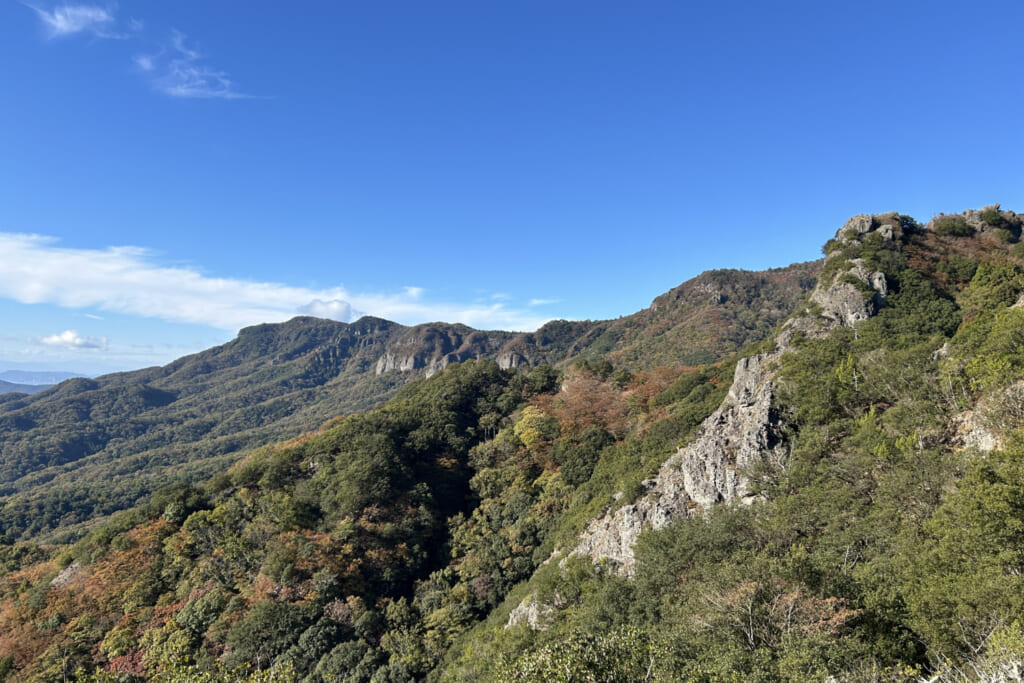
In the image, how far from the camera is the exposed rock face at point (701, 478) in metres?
39.9

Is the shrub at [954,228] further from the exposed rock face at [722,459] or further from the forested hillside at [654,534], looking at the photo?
the exposed rock face at [722,459]

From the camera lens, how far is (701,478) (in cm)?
4159

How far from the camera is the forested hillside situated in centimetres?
1958

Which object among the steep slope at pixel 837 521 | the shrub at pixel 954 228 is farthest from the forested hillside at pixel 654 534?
the shrub at pixel 954 228

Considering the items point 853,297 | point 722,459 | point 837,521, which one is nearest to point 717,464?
point 722,459

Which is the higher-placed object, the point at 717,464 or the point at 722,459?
the point at 722,459

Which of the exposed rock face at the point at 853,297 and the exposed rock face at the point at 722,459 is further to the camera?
the exposed rock face at the point at 853,297

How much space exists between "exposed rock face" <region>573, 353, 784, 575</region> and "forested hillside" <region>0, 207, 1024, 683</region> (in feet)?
0.83

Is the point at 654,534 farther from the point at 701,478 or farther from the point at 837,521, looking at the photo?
the point at 837,521

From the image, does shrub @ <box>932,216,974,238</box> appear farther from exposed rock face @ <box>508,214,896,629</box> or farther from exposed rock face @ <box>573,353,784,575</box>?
exposed rock face @ <box>573,353,784,575</box>

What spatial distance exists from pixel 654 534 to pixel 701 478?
25.8ft

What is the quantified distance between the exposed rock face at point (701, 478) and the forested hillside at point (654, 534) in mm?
253

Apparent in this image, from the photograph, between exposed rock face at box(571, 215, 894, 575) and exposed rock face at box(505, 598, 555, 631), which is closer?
exposed rock face at box(505, 598, 555, 631)

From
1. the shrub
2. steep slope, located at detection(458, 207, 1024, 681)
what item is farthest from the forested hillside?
the shrub
